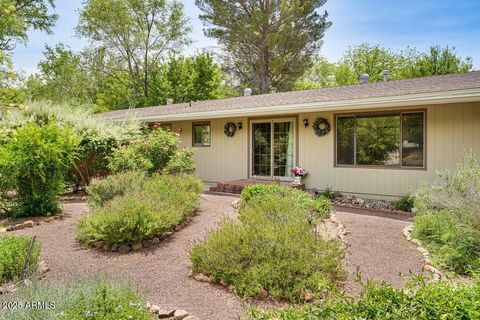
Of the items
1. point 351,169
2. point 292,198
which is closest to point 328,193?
point 351,169

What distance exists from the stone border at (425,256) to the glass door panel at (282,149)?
4.96 m

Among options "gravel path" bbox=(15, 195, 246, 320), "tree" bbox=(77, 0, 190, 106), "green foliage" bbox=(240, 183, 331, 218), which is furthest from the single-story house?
"tree" bbox=(77, 0, 190, 106)

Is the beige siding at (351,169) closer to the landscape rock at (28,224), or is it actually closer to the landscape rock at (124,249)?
the landscape rock at (124,249)

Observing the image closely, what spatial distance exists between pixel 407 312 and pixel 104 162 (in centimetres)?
929

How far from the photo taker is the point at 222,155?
12055 mm

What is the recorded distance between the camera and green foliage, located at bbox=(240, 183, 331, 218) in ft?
20.7

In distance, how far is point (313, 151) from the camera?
33.0 feet

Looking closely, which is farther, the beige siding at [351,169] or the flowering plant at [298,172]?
the flowering plant at [298,172]

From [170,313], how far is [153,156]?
6375mm

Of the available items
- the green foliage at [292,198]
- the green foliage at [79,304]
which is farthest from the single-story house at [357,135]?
the green foliage at [79,304]

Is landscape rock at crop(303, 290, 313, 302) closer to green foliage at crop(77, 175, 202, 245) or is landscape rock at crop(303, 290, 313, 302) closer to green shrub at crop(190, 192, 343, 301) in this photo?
green shrub at crop(190, 192, 343, 301)

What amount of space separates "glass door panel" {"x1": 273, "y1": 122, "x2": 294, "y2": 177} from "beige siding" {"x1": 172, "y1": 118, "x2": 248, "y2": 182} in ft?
3.50

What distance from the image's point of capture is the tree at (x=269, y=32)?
71.4 ft

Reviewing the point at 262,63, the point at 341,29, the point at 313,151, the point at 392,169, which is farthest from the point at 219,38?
the point at 392,169
